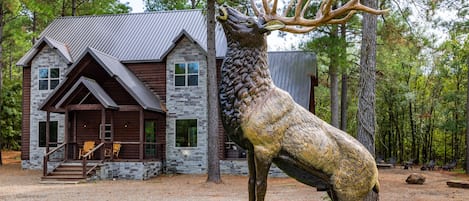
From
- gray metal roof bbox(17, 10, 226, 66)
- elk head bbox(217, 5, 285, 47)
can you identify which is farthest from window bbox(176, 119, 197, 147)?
elk head bbox(217, 5, 285, 47)

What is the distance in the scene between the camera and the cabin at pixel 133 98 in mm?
18625

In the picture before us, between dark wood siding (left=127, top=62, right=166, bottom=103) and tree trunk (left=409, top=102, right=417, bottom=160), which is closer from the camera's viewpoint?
dark wood siding (left=127, top=62, right=166, bottom=103)

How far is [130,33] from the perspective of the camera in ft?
74.1

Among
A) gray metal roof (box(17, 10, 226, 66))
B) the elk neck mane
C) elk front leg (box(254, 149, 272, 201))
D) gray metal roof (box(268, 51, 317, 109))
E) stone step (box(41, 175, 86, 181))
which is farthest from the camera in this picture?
gray metal roof (box(17, 10, 226, 66))

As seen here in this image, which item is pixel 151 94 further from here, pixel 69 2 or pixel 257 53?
pixel 257 53

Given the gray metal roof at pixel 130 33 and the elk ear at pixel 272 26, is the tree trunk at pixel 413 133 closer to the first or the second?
the gray metal roof at pixel 130 33

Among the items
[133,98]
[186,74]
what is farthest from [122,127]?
[186,74]

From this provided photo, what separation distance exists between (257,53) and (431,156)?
3250cm

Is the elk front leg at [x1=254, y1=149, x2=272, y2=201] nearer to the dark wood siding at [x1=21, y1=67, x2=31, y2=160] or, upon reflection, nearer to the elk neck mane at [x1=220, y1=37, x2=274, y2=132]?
the elk neck mane at [x1=220, y1=37, x2=274, y2=132]

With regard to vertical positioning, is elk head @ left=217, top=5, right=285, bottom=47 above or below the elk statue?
above

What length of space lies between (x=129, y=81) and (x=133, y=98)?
784 millimetres

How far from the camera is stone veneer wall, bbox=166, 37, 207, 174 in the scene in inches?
782

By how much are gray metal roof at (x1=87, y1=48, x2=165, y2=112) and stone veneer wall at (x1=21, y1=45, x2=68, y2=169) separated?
9.74 feet

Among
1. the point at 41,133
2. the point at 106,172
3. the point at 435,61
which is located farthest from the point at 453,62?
the point at 41,133
